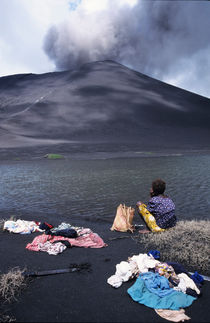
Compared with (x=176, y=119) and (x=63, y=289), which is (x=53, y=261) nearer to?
(x=63, y=289)

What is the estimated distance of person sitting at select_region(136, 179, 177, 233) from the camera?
6.47m

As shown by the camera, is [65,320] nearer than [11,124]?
Yes

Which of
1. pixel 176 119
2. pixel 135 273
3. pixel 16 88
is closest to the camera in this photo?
pixel 135 273

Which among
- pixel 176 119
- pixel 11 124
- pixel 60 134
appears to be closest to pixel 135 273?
pixel 60 134

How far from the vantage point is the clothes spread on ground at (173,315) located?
11.8 ft

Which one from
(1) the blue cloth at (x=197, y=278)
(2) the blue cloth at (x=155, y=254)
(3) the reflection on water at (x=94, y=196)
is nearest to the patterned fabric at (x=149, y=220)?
(2) the blue cloth at (x=155, y=254)

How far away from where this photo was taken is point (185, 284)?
4.25m

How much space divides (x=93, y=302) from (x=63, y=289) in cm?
58

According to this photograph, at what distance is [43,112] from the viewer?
3578 inches

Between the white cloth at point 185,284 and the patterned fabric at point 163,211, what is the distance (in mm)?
2100

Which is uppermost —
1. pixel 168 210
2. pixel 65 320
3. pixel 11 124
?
pixel 11 124

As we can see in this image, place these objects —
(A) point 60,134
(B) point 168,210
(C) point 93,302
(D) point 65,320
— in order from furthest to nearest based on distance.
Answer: (A) point 60,134, (B) point 168,210, (C) point 93,302, (D) point 65,320

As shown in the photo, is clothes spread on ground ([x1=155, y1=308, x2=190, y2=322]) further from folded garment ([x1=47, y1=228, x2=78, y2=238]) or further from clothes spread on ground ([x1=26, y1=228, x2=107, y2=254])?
folded garment ([x1=47, y1=228, x2=78, y2=238])

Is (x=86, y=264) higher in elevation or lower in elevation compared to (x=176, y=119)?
lower
